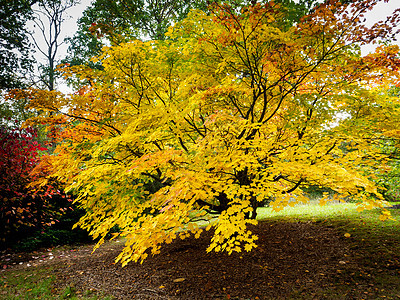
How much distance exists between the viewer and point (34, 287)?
11.9 feet

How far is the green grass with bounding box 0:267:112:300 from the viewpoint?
3312 mm

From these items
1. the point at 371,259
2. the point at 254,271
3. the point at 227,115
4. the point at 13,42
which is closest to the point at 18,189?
the point at 227,115

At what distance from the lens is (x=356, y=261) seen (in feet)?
11.6

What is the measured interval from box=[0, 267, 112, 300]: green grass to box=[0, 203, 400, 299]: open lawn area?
15 mm

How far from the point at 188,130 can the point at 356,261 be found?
12.2ft

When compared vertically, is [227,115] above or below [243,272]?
above

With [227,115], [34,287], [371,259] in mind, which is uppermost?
[227,115]

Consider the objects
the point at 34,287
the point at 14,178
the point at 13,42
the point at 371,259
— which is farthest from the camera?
the point at 13,42

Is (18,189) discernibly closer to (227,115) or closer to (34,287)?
(34,287)

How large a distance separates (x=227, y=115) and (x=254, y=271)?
274 cm

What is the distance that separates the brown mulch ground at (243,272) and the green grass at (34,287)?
193 mm

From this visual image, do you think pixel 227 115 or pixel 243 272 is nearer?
pixel 227 115

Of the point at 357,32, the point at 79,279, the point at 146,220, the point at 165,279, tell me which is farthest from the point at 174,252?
A: the point at 357,32

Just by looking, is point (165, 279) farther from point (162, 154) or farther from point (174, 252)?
point (162, 154)
